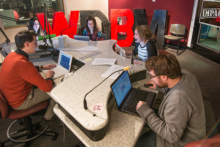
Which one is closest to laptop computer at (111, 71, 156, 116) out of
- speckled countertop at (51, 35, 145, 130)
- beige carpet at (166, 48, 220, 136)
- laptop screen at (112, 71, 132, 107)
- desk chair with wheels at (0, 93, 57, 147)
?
laptop screen at (112, 71, 132, 107)

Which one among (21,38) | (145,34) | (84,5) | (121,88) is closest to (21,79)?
(21,38)

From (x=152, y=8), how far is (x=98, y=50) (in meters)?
3.64

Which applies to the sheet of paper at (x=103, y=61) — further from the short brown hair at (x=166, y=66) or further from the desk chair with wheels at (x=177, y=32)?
the desk chair with wheels at (x=177, y=32)

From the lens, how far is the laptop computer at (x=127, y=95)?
1.35 meters

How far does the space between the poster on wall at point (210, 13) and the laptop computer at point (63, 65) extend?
12.6ft

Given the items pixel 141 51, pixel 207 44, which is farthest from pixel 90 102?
pixel 207 44

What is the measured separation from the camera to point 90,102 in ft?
4.27

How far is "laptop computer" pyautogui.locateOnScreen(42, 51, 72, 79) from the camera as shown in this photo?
2082 millimetres

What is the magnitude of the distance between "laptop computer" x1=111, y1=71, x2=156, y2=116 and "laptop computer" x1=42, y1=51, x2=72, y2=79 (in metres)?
0.93

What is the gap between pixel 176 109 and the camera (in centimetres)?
102

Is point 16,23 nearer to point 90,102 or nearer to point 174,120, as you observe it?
point 90,102

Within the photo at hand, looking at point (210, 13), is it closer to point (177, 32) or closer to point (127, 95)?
point (177, 32)

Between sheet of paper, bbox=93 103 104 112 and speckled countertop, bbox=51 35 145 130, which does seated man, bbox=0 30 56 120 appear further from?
sheet of paper, bbox=93 103 104 112

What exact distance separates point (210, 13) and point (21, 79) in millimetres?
4597
